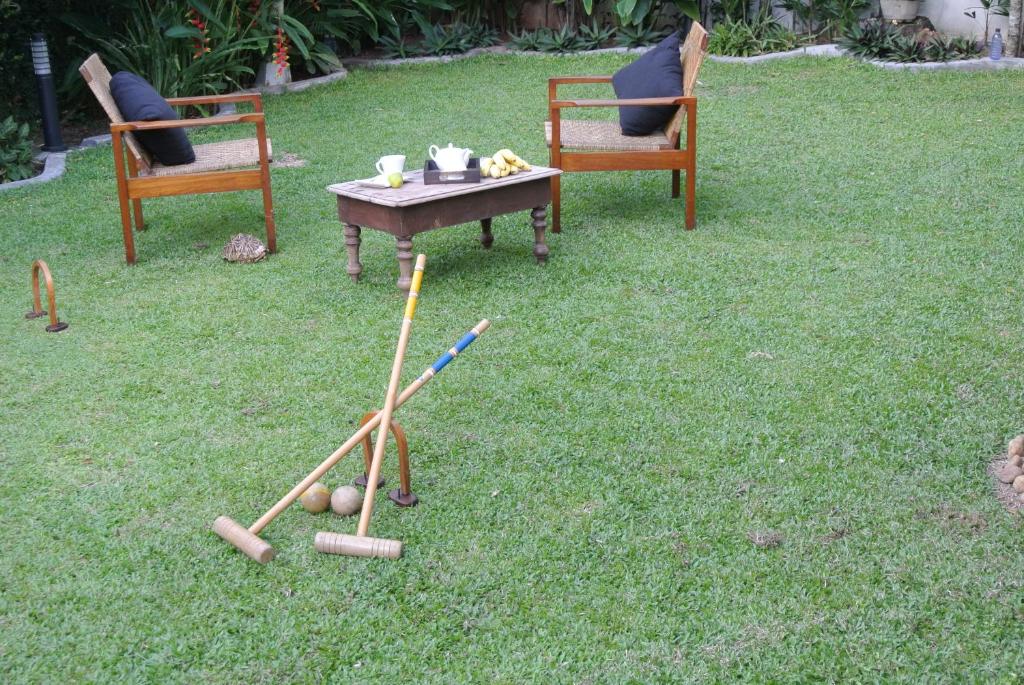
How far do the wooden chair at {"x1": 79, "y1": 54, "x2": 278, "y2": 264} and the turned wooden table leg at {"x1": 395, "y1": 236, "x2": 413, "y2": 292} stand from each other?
104 centimetres

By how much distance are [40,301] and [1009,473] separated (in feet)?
12.4

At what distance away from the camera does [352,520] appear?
9.55ft

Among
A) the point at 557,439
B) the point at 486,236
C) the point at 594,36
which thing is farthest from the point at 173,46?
the point at 557,439

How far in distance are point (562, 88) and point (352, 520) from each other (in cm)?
690

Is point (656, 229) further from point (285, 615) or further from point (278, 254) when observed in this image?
point (285, 615)

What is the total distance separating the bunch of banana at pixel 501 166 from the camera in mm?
4824

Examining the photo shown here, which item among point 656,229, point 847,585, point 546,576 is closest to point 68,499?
point 546,576

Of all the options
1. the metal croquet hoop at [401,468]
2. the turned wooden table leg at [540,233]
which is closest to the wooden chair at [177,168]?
the turned wooden table leg at [540,233]

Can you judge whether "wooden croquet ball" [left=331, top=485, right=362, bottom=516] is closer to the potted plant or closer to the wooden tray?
the wooden tray

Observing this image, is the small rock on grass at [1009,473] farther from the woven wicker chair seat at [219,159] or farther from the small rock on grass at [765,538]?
the woven wicker chair seat at [219,159]

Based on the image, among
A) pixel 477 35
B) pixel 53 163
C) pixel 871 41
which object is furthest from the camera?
pixel 477 35

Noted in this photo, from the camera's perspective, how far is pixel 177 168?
5.40 meters

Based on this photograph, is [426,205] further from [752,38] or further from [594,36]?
[594,36]

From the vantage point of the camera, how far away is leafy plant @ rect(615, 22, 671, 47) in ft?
34.4
